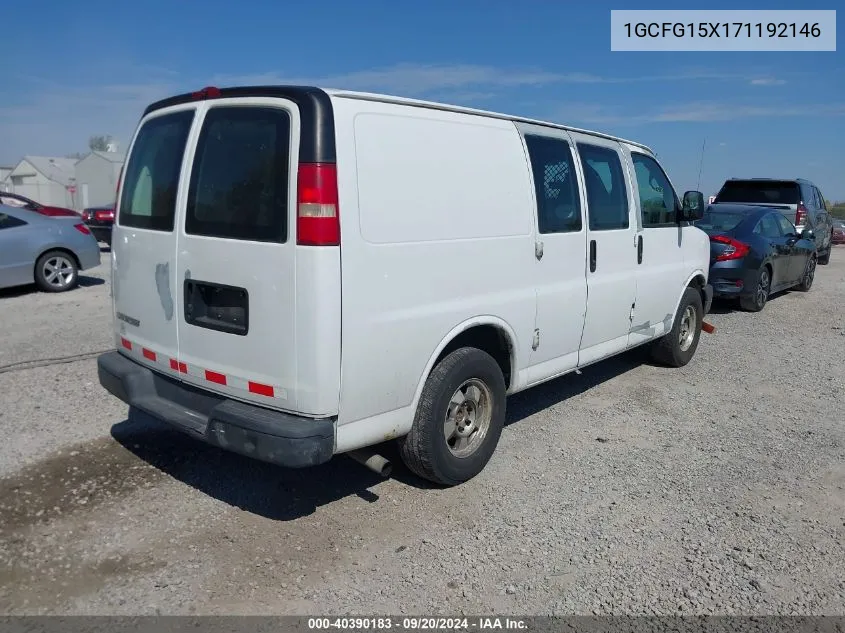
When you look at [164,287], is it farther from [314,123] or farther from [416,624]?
[416,624]

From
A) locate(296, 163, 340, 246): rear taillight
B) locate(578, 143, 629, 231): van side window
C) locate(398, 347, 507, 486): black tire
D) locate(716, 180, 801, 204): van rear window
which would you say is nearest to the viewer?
locate(296, 163, 340, 246): rear taillight

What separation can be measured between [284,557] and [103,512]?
3.76 ft

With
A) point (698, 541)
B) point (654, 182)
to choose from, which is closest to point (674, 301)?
point (654, 182)

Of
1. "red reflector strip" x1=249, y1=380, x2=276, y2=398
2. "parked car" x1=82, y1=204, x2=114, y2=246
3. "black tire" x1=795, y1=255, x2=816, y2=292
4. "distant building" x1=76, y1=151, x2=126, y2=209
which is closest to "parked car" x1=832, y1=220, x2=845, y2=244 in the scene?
"black tire" x1=795, y1=255, x2=816, y2=292

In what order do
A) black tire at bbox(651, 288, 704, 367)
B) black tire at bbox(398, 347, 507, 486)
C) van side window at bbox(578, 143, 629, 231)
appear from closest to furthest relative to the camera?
black tire at bbox(398, 347, 507, 486), van side window at bbox(578, 143, 629, 231), black tire at bbox(651, 288, 704, 367)

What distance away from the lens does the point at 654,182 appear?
6184 millimetres

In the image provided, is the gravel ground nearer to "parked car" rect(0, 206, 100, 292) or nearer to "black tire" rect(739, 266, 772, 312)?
"black tire" rect(739, 266, 772, 312)

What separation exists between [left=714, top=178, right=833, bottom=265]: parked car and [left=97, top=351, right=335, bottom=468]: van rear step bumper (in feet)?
43.1

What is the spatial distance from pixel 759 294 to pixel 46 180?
53456mm

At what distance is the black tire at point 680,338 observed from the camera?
673 centimetres

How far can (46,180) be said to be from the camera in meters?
51.5

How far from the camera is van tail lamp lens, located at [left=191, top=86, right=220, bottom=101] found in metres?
3.61

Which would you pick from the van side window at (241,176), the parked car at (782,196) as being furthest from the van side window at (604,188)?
the parked car at (782,196)

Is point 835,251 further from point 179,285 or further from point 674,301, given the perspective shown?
point 179,285
